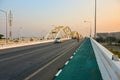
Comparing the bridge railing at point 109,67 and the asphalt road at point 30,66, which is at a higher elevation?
the bridge railing at point 109,67

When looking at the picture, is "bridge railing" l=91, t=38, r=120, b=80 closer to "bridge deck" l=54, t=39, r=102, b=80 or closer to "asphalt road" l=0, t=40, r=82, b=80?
"bridge deck" l=54, t=39, r=102, b=80

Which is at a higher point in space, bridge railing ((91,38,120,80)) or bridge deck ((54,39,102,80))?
bridge railing ((91,38,120,80))

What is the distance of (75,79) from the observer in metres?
11.6

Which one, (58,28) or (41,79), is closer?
(41,79)

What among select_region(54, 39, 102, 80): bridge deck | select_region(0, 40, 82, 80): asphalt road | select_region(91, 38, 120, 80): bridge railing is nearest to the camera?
select_region(91, 38, 120, 80): bridge railing

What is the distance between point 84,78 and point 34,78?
2.03 metres

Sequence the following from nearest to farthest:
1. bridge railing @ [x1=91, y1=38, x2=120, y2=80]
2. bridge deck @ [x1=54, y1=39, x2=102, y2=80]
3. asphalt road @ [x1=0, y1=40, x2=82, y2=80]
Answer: bridge railing @ [x1=91, y1=38, x2=120, y2=80] < bridge deck @ [x1=54, y1=39, x2=102, y2=80] < asphalt road @ [x1=0, y1=40, x2=82, y2=80]

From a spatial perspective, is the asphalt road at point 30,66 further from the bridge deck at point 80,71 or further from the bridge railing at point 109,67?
the bridge railing at point 109,67

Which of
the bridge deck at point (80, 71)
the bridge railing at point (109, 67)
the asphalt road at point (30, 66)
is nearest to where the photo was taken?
the bridge railing at point (109, 67)

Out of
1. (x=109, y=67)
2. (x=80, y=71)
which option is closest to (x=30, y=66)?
(x=80, y=71)

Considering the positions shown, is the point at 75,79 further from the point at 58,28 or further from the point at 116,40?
the point at 58,28

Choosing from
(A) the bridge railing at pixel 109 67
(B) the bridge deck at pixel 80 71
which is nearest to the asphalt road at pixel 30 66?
(B) the bridge deck at pixel 80 71

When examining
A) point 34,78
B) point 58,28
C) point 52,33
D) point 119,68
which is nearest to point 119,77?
point 119,68

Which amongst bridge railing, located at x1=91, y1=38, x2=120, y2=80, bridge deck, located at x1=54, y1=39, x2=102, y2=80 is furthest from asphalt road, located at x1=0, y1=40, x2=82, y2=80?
bridge railing, located at x1=91, y1=38, x2=120, y2=80
